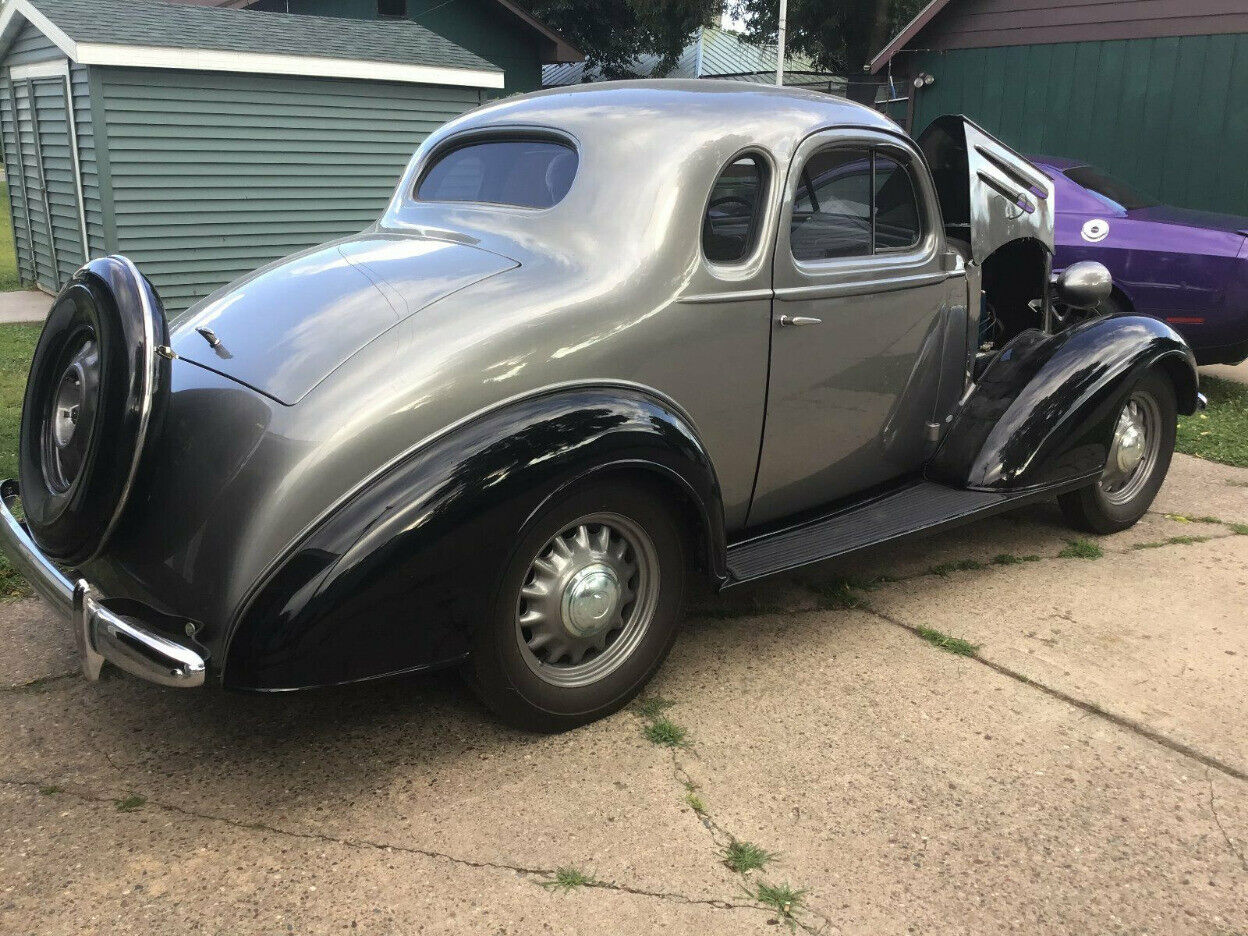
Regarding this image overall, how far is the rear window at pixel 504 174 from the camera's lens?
3.62 m

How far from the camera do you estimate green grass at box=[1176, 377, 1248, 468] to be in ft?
21.6

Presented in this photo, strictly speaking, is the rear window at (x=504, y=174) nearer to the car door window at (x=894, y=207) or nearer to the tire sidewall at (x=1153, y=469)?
the car door window at (x=894, y=207)

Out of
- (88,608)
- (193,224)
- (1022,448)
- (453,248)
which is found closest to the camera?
(88,608)

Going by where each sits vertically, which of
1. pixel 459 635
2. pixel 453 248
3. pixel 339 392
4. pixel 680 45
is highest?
pixel 680 45

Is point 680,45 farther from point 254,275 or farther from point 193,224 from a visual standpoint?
point 254,275

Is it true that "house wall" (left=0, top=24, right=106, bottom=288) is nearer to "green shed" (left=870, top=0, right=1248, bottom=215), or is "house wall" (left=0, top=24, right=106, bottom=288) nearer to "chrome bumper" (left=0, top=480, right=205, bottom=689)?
"chrome bumper" (left=0, top=480, right=205, bottom=689)

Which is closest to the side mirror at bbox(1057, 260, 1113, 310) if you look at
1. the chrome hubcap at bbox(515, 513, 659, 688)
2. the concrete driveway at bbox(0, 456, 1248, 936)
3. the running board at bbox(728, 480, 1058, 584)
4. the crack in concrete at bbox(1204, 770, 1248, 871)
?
the running board at bbox(728, 480, 1058, 584)

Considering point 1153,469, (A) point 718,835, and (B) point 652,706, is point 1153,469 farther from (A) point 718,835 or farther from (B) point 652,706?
(A) point 718,835

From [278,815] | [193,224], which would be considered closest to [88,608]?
[278,815]

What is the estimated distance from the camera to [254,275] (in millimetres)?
3588

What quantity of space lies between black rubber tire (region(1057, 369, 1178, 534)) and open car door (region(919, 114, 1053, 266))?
2.69ft

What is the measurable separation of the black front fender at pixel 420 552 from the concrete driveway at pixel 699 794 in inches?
17.3

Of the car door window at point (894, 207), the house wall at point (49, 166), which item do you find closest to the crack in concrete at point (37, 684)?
the car door window at point (894, 207)

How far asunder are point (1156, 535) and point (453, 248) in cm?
360
